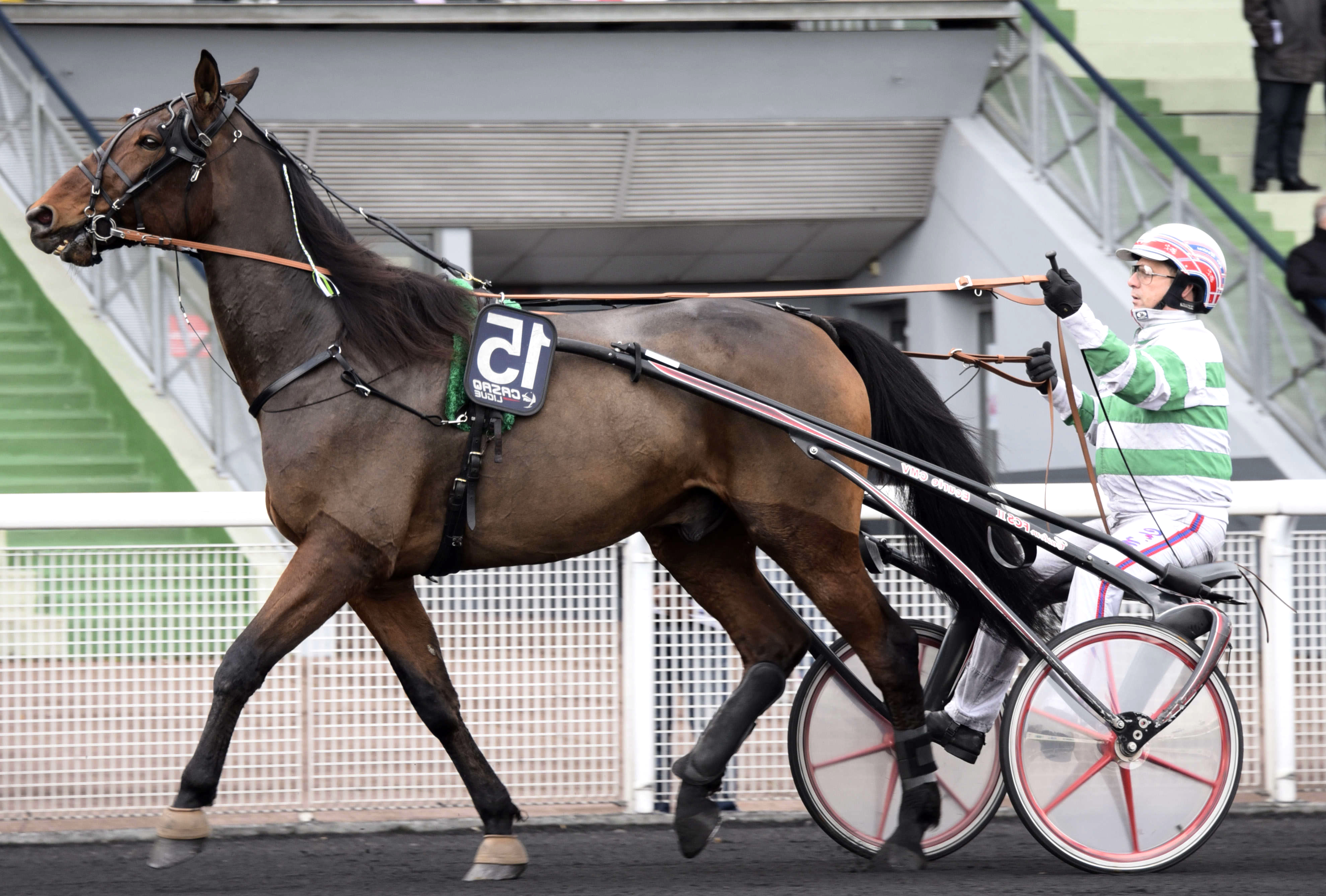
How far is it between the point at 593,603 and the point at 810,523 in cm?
107

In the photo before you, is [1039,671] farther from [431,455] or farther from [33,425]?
[33,425]

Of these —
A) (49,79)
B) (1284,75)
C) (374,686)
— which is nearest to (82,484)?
(49,79)

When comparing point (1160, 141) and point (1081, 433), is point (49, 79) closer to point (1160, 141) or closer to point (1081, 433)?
point (1160, 141)

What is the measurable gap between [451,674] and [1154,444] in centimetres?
220

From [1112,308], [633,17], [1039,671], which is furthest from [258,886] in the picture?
[633,17]

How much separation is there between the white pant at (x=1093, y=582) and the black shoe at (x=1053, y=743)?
9.8 inches

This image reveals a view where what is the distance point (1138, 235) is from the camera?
898 centimetres

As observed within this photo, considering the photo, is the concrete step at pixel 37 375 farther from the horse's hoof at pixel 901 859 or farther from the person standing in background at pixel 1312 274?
the person standing in background at pixel 1312 274

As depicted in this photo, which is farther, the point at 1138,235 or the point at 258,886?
the point at 1138,235

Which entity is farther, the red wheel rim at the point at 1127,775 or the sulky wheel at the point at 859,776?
the sulky wheel at the point at 859,776

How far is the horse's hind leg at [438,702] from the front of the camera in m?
3.99

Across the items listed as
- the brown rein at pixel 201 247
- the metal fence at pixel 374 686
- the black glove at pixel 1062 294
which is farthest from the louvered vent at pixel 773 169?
the black glove at pixel 1062 294

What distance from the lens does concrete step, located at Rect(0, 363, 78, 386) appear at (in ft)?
28.0

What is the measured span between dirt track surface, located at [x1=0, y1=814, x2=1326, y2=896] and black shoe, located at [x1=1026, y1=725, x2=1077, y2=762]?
312 millimetres
